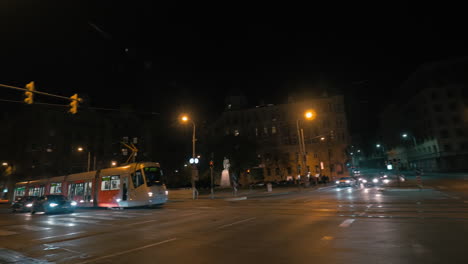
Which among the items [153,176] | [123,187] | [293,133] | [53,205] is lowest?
[53,205]

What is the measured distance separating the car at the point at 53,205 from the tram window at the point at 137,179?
5782 mm

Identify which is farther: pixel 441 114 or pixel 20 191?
pixel 441 114

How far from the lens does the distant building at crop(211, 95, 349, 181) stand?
70.3 meters

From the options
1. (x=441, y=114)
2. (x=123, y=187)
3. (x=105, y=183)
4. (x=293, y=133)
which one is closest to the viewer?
(x=123, y=187)

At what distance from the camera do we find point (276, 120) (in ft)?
251

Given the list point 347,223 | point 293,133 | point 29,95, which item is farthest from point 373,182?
point 29,95

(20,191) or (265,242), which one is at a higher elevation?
(20,191)

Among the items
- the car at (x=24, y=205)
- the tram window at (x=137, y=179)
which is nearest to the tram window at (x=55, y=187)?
the car at (x=24, y=205)

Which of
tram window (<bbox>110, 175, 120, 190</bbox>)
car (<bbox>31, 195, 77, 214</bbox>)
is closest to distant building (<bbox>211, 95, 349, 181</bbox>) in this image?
tram window (<bbox>110, 175, 120, 190</bbox>)

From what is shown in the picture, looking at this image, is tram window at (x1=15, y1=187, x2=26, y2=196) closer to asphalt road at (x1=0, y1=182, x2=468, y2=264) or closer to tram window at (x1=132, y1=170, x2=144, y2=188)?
tram window at (x1=132, y1=170, x2=144, y2=188)

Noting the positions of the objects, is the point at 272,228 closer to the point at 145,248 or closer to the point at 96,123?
the point at 145,248

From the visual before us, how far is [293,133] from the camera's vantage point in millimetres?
75062

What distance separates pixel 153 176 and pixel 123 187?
2.41m

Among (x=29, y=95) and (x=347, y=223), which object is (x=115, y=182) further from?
(x=347, y=223)
